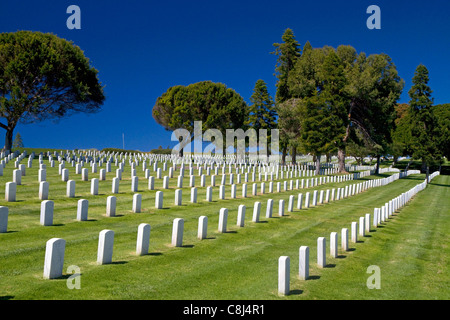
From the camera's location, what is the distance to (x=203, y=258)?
805cm

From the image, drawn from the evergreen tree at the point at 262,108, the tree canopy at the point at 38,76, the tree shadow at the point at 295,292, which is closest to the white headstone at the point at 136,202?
the tree shadow at the point at 295,292

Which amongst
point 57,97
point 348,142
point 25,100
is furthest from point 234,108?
point 25,100

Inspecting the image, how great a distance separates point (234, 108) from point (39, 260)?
53.5 metres

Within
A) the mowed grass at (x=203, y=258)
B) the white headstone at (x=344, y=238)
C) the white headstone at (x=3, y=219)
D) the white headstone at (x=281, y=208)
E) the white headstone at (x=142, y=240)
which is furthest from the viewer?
the white headstone at (x=281, y=208)

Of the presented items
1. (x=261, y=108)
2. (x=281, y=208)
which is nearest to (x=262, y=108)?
(x=261, y=108)

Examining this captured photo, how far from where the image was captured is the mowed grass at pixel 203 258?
Answer: 6.11 meters

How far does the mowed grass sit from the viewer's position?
6.11 m

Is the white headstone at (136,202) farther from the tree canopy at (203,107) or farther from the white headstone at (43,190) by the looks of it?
the tree canopy at (203,107)

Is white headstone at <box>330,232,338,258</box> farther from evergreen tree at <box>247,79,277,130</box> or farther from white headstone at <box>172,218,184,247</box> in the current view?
evergreen tree at <box>247,79,277,130</box>

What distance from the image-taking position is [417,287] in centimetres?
748

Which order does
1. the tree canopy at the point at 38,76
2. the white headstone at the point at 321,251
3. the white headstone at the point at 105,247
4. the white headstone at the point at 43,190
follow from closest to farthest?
the white headstone at the point at 105,247, the white headstone at the point at 321,251, the white headstone at the point at 43,190, the tree canopy at the point at 38,76

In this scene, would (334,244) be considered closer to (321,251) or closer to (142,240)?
(321,251)

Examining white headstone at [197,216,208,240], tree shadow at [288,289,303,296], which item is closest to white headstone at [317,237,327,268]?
tree shadow at [288,289,303,296]

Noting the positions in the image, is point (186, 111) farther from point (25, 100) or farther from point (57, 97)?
point (25, 100)
